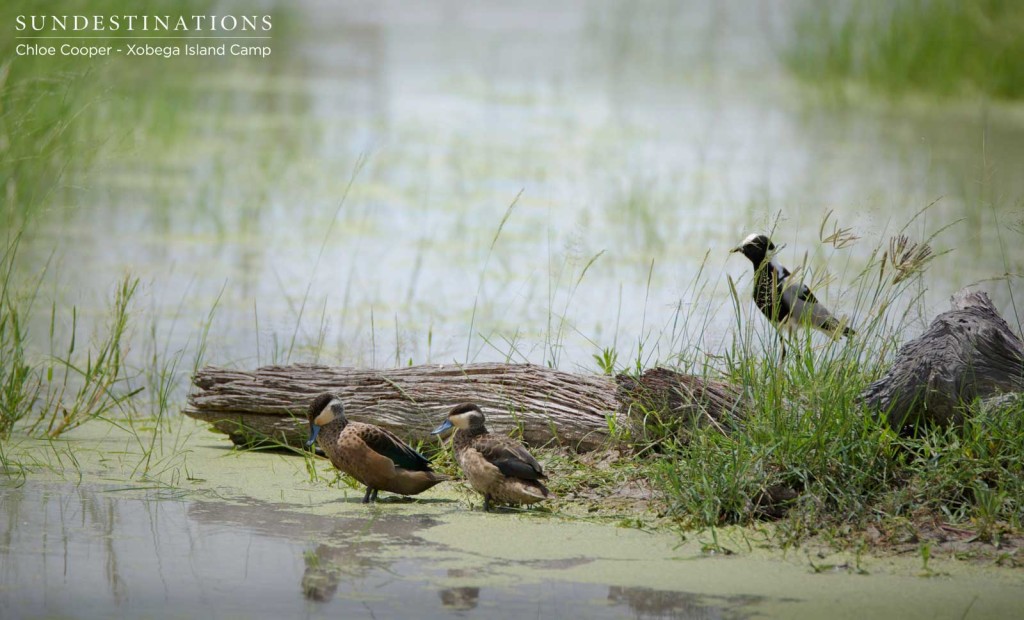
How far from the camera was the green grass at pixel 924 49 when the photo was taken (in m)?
13.5

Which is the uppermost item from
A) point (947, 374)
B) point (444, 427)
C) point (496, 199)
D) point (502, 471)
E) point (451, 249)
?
point (496, 199)

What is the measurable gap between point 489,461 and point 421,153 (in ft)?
23.8

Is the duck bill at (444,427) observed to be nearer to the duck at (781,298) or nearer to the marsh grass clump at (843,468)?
the marsh grass clump at (843,468)

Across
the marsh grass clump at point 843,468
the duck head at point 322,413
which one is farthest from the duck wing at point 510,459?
the duck head at point 322,413

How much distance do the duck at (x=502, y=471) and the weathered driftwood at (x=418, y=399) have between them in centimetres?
53

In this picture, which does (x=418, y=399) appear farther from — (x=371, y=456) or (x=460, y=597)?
(x=460, y=597)

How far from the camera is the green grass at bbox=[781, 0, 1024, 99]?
13.5 metres

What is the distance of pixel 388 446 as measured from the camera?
4156mm

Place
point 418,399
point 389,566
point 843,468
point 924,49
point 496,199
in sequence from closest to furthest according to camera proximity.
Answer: point 389,566, point 843,468, point 418,399, point 496,199, point 924,49

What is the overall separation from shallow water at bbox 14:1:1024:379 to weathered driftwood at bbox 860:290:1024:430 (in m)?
0.48

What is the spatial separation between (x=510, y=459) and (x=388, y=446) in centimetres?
41

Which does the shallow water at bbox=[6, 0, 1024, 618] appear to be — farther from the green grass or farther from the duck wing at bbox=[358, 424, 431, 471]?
the green grass

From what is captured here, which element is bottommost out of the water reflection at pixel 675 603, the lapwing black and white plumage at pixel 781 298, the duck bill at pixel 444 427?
the water reflection at pixel 675 603

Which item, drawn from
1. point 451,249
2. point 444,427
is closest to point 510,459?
point 444,427
